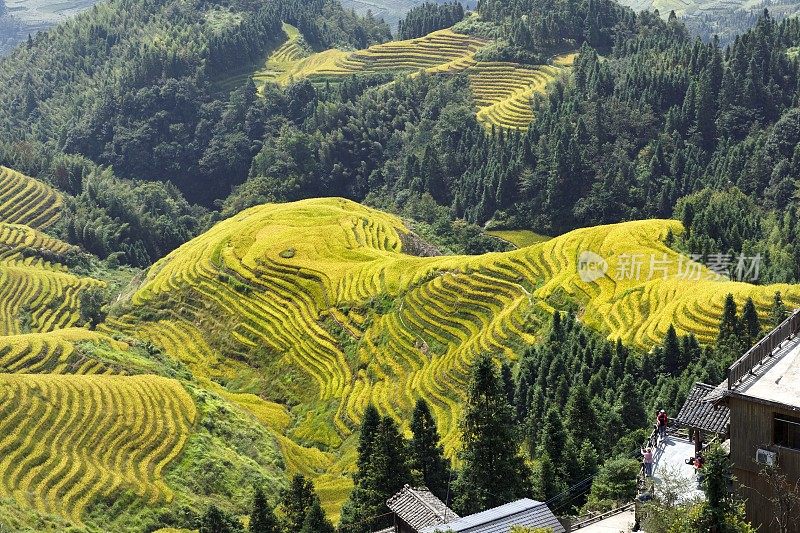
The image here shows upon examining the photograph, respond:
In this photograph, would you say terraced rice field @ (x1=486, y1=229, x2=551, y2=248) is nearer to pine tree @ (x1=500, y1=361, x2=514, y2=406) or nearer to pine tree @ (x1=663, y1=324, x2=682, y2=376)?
pine tree @ (x1=500, y1=361, x2=514, y2=406)

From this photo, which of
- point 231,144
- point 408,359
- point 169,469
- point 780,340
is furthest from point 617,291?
point 231,144

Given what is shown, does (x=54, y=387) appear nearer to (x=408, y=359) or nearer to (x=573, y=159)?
(x=408, y=359)

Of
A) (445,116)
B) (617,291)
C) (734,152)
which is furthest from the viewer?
(445,116)

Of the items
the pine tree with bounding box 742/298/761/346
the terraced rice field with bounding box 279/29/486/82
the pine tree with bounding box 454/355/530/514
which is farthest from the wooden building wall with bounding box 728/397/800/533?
the terraced rice field with bounding box 279/29/486/82

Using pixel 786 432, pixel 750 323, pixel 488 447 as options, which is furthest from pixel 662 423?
pixel 750 323

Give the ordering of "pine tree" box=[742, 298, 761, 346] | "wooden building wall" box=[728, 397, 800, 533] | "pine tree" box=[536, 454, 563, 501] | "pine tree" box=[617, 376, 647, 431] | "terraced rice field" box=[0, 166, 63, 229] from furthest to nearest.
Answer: "terraced rice field" box=[0, 166, 63, 229] → "pine tree" box=[742, 298, 761, 346] → "pine tree" box=[617, 376, 647, 431] → "pine tree" box=[536, 454, 563, 501] → "wooden building wall" box=[728, 397, 800, 533]

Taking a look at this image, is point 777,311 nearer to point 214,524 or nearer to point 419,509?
point 419,509

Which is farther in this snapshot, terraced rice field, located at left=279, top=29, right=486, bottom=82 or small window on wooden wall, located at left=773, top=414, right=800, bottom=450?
terraced rice field, located at left=279, top=29, right=486, bottom=82
